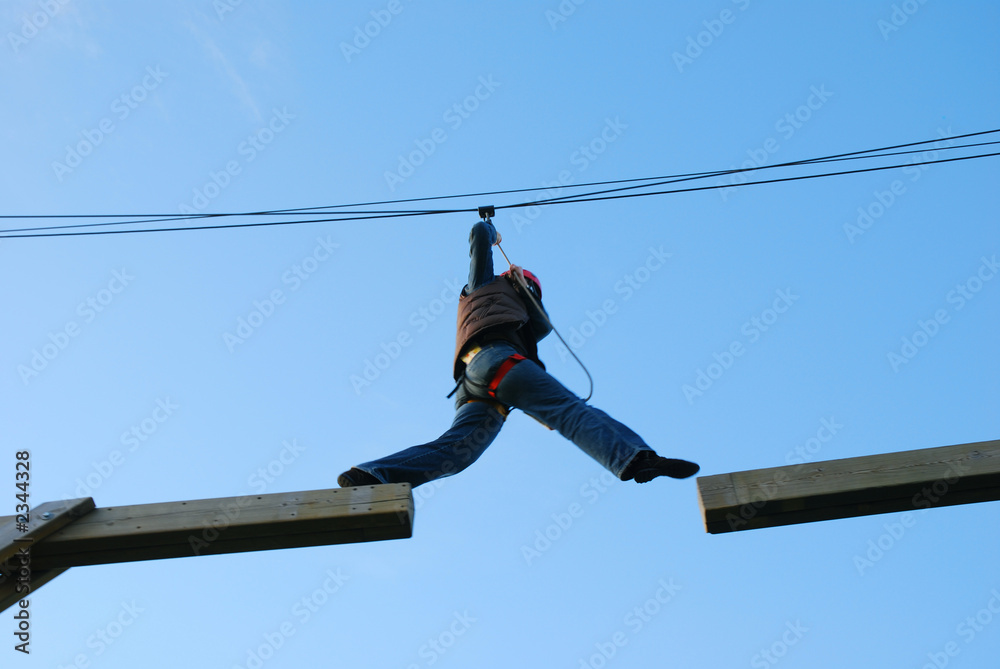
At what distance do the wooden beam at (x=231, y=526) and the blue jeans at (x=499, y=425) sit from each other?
1.80ft

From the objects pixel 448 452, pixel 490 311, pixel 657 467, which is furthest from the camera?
pixel 490 311

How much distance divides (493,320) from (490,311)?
0.08 m

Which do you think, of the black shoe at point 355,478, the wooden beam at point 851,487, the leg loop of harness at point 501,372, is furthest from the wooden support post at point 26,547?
the wooden beam at point 851,487

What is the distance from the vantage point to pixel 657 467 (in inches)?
137

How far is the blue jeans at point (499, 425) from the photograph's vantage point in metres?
3.63

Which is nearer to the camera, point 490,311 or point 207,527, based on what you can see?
point 207,527

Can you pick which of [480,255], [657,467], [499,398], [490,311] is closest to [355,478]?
[499,398]

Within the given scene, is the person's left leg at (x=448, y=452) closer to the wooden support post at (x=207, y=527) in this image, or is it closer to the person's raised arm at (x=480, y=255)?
the wooden support post at (x=207, y=527)

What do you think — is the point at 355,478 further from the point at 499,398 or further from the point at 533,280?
the point at 533,280

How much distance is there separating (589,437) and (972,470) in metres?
1.31

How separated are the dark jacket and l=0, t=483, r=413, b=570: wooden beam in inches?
57.8

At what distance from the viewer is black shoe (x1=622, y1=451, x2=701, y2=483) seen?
347 centimetres

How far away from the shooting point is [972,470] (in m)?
3.01

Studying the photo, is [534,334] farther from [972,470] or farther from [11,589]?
[11,589]
